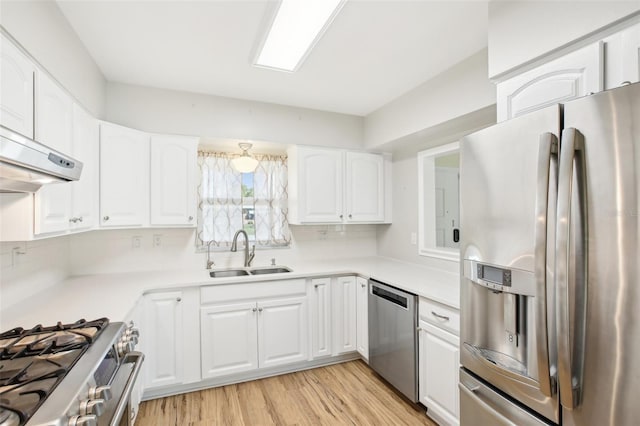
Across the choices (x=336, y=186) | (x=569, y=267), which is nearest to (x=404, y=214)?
(x=336, y=186)

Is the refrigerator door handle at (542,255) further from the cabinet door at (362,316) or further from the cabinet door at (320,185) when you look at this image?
the cabinet door at (320,185)

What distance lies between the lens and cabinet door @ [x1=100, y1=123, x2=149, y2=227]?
2.27 metres

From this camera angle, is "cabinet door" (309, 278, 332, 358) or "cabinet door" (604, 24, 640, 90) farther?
"cabinet door" (309, 278, 332, 358)

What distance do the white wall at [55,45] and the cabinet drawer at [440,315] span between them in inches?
98.1

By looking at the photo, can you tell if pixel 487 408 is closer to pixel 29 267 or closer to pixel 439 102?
pixel 439 102

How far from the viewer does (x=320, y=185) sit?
3.16m

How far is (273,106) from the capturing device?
3.11 meters

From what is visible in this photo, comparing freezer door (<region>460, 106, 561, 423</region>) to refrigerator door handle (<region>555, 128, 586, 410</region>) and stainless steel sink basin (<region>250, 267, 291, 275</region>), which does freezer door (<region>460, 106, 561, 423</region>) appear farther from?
stainless steel sink basin (<region>250, 267, 291, 275</region>)

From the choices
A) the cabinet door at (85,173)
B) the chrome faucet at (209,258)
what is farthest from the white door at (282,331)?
the cabinet door at (85,173)

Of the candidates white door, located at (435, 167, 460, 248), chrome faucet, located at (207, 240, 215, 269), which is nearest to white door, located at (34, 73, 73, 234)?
chrome faucet, located at (207, 240, 215, 269)

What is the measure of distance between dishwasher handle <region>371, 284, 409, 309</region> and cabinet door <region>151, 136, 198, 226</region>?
1650 millimetres

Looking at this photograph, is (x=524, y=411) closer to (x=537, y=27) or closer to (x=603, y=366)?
(x=603, y=366)

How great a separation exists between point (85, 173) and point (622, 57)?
9.10ft

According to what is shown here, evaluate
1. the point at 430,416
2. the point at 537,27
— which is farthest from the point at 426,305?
the point at 537,27
